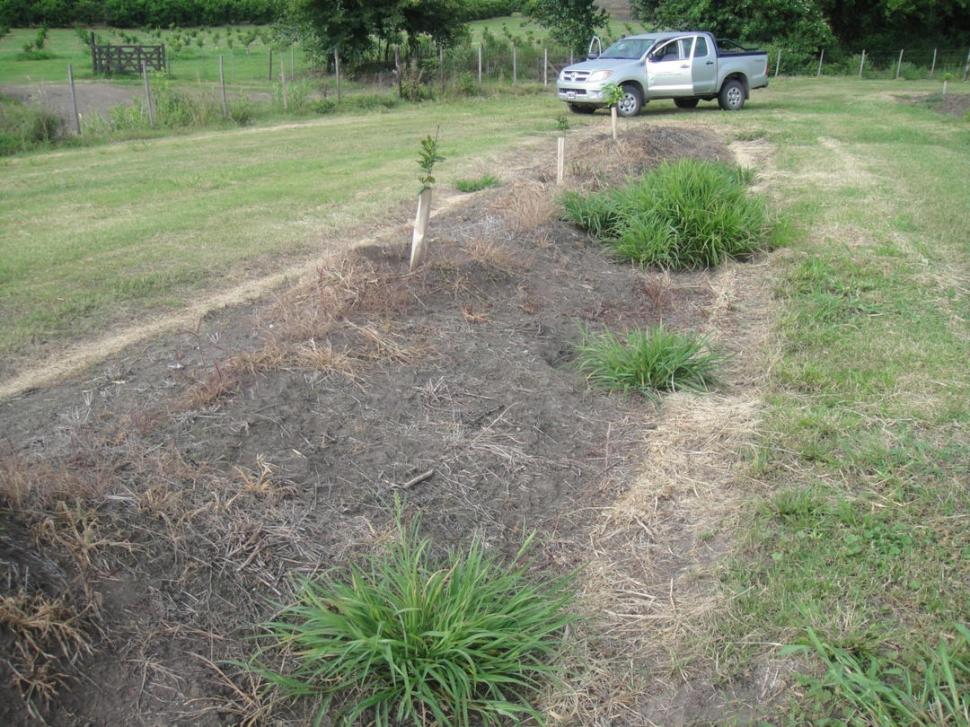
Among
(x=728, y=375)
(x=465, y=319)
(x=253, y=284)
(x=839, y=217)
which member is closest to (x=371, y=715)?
(x=465, y=319)

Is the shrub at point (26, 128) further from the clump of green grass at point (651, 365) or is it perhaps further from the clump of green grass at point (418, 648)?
the clump of green grass at point (418, 648)

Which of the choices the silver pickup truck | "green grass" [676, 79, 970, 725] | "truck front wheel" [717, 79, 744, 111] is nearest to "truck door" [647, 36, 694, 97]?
the silver pickup truck

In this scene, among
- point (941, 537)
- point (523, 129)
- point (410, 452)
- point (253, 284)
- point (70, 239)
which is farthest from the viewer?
point (523, 129)

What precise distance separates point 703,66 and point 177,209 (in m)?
13.5

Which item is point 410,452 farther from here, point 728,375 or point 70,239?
point 70,239

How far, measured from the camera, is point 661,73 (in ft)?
63.3

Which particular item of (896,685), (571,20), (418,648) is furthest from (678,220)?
(571,20)

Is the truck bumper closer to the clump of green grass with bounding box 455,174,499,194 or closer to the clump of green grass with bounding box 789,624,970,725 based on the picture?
the clump of green grass with bounding box 455,174,499,194

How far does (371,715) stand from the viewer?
303 centimetres

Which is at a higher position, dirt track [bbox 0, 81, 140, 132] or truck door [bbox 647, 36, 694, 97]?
truck door [bbox 647, 36, 694, 97]

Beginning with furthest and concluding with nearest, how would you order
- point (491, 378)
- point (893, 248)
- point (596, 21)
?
point (596, 21) → point (893, 248) → point (491, 378)

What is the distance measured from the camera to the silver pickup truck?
1884cm

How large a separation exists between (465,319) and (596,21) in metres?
26.6

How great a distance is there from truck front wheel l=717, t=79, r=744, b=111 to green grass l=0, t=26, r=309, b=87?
533 inches
